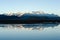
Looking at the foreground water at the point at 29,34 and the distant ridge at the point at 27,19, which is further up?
the distant ridge at the point at 27,19

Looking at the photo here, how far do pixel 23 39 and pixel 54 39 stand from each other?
6.65ft

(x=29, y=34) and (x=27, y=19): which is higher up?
(x=27, y=19)

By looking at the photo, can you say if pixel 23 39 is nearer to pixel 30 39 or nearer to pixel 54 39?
pixel 30 39

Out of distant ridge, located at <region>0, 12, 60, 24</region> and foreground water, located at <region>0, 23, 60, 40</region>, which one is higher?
distant ridge, located at <region>0, 12, 60, 24</region>

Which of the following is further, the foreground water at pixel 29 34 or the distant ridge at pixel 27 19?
the distant ridge at pixel 27 19

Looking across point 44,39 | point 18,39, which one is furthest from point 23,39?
point 44,39

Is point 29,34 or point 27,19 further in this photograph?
point 27,19

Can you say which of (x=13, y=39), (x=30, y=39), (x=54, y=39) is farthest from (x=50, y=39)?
(x=13, y=39)

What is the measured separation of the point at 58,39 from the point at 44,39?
0.91 m

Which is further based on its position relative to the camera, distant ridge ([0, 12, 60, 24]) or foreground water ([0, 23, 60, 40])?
distant ridge ([0, 12, 60, 24])

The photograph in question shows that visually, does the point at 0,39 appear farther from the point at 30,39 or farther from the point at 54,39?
the point at 54,39

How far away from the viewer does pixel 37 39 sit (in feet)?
52.2

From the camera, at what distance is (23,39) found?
15969 mm

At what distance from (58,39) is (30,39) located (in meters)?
1.83
